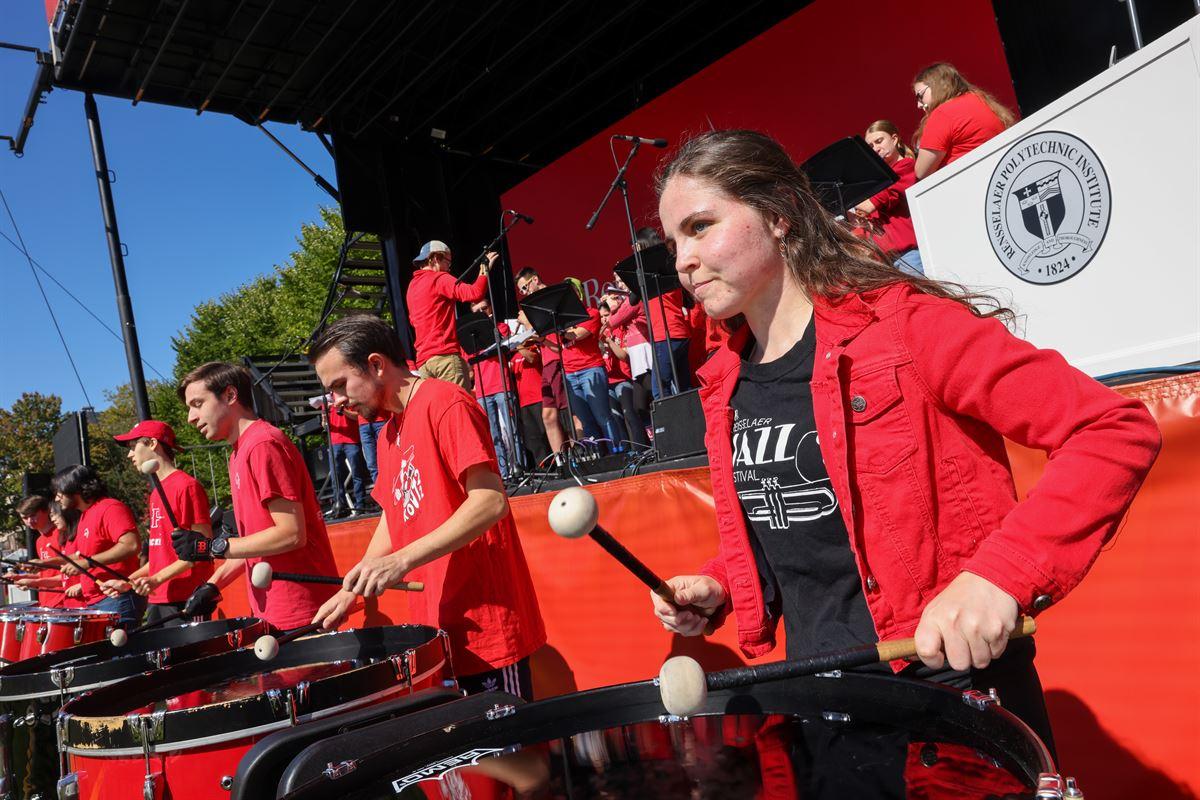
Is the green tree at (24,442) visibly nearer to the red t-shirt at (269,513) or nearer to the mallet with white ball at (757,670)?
the red t-shirt at (269,513)

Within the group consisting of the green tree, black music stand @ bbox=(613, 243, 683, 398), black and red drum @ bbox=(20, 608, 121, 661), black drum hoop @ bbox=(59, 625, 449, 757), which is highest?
the green tree

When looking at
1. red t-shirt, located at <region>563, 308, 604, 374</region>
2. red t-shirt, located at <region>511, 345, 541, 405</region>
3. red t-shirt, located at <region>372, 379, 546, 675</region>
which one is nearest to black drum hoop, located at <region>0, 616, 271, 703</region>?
red t-shirt, located at <region>372, 379, 546, 675</region>

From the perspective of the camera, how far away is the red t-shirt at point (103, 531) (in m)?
5.70

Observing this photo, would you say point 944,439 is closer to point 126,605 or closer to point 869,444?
point 869,444

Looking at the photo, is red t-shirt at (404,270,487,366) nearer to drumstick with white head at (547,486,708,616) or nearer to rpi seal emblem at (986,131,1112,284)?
rpi seal emblem at (986,131,1112,284)

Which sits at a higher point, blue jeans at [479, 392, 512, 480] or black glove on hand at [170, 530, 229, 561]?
blue jeans at [479, 392, 512, 480]

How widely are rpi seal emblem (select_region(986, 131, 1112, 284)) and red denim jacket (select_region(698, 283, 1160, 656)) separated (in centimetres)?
121

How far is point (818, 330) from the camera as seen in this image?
4.68 feet

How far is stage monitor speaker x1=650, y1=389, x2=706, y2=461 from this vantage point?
3846 millimetres

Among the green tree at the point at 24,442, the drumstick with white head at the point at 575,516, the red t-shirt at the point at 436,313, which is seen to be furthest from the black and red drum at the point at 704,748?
the green tree at the point at 24,442

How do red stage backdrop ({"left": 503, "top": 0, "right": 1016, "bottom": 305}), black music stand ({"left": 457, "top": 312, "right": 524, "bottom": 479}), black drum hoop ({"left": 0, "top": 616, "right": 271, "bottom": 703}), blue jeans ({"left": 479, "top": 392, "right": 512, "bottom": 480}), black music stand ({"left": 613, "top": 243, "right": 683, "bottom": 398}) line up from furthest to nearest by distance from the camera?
blue jeans ({"left": 479, "top": 392, "right": 512, "bottom": 480}), red stage backdrop ({"left": 503, "top": 0, "right": 1016, "bottom": 305}), black music stand ({"left": 457, "top": 312, "right": 524, "bottom": 479}), black music stand ({"left": 613, "top": 243, "right": 683, "bottom": 398}), black drum hoop ({"left": 0, "top": 616, "right": 271, "bottom": 703})

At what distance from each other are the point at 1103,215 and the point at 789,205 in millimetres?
1172

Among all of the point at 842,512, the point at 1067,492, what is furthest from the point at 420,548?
the point at 1067,492

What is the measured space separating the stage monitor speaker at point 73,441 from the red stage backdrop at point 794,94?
657cm
